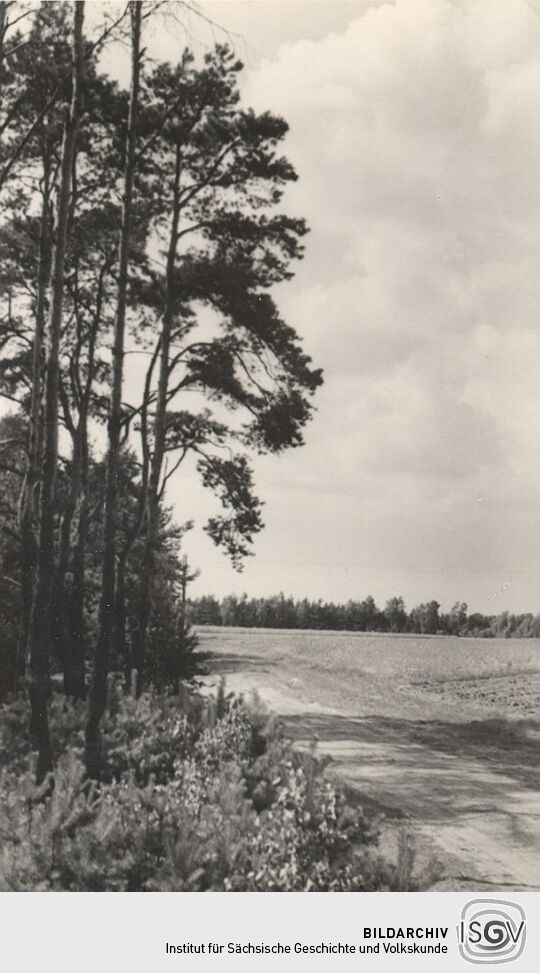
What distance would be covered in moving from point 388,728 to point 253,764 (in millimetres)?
5773

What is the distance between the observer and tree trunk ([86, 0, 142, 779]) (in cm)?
1051

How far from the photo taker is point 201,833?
6.94m

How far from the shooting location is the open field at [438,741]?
7.28 metres

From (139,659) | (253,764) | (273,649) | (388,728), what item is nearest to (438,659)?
(273,649)

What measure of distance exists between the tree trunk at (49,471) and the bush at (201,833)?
674mm

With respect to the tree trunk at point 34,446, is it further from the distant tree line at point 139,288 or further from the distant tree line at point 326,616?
the distant tree line at point 326,616

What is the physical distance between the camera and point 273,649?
3800cm
